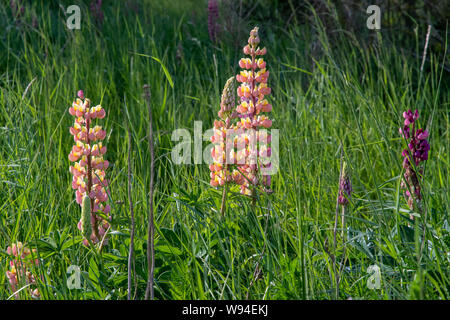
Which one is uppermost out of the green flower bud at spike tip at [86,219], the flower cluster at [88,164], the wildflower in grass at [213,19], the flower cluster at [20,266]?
the wildflower in grass at [213,19]

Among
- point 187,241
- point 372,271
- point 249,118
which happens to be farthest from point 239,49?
point 372,271

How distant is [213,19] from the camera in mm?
4492

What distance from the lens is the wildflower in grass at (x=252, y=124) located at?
1877mm

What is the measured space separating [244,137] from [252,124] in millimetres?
Answer: 79

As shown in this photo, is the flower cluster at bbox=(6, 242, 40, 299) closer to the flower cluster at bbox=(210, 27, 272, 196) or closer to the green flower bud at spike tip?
the green flower bud at spike tip

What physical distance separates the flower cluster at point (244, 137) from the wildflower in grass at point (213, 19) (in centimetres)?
253

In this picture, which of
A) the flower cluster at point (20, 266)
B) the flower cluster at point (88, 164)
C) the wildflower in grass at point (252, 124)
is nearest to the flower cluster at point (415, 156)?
the wildflower in grass at point (252, 124)

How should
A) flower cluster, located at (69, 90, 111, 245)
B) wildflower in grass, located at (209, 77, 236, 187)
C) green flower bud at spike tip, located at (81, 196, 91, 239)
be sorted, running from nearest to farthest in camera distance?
green flower bud at spike tip, located at (81, 196, 91, 239), flower cluster, located at (69, 90, 111, 245), wildflower in grass, located at (209, 77, 236, 187)

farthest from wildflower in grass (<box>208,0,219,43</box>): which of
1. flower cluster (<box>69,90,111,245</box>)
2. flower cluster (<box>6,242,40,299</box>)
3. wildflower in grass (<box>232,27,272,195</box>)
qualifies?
flower cluster (<box>6,242,40,299</box>)

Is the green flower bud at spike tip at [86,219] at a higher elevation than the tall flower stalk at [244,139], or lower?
lower

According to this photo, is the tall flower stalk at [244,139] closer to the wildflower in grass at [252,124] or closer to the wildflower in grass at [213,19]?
the wildflower in grass at [252,124]

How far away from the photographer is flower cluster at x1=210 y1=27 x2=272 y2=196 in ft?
6.17
